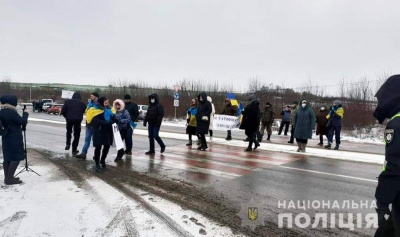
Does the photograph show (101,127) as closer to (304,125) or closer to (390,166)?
(390,166)

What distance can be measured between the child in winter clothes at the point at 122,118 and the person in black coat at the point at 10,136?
3.00 metres

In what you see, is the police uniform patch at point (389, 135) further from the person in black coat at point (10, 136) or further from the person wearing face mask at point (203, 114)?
the person wearing face mask at point (203, 114)

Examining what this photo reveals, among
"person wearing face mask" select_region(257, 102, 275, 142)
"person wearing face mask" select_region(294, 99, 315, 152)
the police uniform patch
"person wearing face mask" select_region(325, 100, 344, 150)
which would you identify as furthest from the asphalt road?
"person wearing face mask" select_region(257, 102, 275, 142)

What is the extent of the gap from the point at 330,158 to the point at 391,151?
7.92 meters

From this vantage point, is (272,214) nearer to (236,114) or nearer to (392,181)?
(392,181)

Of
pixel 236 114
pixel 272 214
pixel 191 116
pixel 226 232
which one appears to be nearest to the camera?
pixel 226 232

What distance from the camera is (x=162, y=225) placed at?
447cm

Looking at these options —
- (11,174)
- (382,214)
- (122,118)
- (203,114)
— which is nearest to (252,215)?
(382,214)

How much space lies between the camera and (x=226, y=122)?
48.1 ft

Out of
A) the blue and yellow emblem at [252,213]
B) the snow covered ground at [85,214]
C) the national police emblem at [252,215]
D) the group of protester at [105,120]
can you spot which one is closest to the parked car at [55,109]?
the group of protester at [105,120]

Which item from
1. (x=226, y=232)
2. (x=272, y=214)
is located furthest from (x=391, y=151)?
(x=272, y=214)

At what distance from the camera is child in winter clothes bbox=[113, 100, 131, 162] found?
9234 millimetres

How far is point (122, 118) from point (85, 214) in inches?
197

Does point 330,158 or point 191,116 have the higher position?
point 191,116
